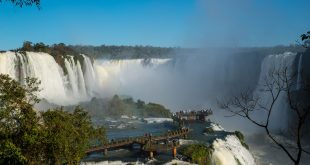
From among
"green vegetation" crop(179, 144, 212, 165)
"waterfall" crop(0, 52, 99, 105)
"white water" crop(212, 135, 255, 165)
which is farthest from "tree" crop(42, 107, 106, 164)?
"waterfall" crop(0, 52, 99, 105)

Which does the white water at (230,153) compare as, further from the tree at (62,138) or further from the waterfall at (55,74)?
the waterfall at (55,74)

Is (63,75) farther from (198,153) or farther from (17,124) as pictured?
(17,124)

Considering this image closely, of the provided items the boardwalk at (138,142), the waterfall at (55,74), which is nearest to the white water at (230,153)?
the boardwalk at (138,142)

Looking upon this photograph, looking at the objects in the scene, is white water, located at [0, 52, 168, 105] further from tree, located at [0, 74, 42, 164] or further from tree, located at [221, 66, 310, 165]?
tree, located at [0, 74, 42, 164]

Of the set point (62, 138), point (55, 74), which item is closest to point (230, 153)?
point (62, 138)

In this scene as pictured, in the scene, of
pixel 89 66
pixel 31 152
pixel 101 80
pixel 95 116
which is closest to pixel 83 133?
pixel 31 152

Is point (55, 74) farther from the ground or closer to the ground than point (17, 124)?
closer to the ground
